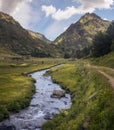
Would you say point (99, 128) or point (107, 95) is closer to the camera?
point (99, 128)

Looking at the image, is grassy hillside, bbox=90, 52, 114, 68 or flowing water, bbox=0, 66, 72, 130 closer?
flowing water, bbox=0, 66, 72, 130

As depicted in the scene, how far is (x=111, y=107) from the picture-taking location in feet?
103

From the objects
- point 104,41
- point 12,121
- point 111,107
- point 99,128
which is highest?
point 104,41

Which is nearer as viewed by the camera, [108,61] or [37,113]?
[37,113]

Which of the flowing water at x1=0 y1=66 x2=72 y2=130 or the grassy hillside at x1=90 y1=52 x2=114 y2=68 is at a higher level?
the grassy hillside at x1=90 y1=52 x2=114 y2=68

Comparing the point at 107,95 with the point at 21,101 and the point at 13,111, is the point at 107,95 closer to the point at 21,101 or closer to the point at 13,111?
the point at 13,111

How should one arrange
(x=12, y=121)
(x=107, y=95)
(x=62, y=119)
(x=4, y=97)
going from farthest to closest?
(x=4, y=97), (x=12, y=121), (x=62, y=119), (x=107, y=95)

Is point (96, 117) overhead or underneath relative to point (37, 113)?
overhead

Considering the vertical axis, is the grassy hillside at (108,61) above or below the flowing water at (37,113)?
above

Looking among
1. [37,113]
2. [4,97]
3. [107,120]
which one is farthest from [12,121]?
[107,120]

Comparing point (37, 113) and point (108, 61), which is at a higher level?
point (108, 61)

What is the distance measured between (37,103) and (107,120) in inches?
1442

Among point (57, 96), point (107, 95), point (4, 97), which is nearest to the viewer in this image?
point (107, 95)

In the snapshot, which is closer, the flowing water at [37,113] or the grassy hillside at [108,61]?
the flowing water at [37,113]
